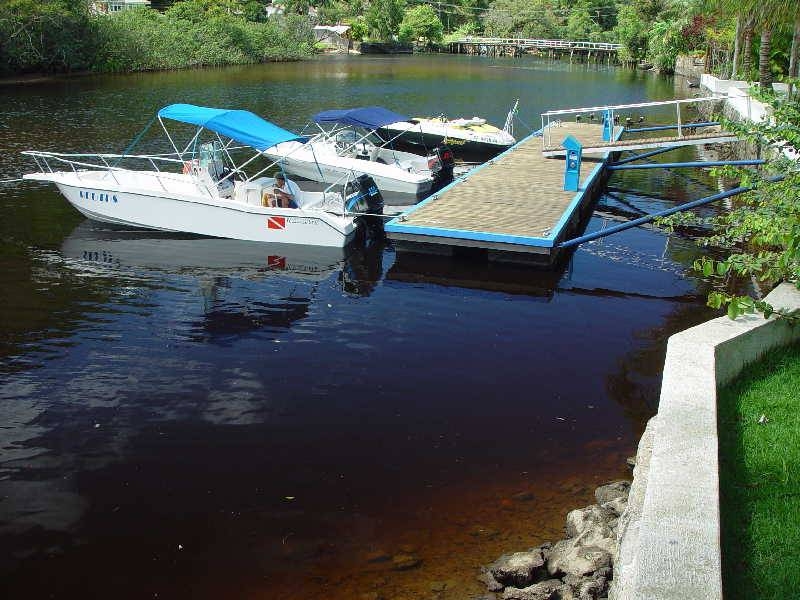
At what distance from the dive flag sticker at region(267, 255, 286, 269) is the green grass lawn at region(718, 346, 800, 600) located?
1060cm

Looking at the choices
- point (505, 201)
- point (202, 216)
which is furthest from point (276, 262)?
point (505, 201)

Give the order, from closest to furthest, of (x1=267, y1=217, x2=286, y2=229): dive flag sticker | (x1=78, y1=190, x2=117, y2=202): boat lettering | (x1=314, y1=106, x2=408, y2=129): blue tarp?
(x1=267, y1=217, x2=286, y2=229): dive flag sticker < (x1=78, y1=190, x2=117, y2=202): boat lettering < (x1=314, y1=106, x2=408, y2=129): blue tarp

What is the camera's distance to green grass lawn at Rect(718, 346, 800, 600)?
565 cm

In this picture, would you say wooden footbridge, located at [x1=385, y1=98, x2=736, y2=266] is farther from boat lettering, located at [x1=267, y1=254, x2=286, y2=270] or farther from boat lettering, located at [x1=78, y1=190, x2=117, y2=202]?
boat lettering, located at [x1=78, y1=190, x2=117, y2=202]

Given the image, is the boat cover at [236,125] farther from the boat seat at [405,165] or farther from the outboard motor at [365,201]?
the boat seat at [405,165]

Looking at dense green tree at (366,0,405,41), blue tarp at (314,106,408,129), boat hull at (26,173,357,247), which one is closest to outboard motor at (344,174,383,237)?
boat hull at (26,173,357,247)

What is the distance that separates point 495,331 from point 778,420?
20.5 ft

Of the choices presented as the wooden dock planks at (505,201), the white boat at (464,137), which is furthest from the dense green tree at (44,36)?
the wooden dock planks at (505,201)

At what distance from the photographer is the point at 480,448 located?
32.2 feet

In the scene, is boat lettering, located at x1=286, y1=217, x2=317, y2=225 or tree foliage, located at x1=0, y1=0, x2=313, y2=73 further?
tree foliage, located at x1=0, y1=0, x2=313, y2=73

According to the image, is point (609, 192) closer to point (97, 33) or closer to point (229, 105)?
point (229, 105)

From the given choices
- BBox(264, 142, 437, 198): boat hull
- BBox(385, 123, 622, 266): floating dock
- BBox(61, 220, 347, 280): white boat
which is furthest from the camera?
BBox(264, 142, 437, 198): boat hull

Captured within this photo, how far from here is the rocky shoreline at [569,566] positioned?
22.2 ft

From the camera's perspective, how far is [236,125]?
1825 centimetres
